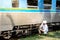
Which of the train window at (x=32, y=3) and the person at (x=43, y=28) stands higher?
the train window at (x=32, y=3)

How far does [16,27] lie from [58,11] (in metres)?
2.04

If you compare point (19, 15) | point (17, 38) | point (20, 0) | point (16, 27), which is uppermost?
point (20, 0)

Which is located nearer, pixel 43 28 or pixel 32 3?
pixel 32 3

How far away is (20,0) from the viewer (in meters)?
7.20

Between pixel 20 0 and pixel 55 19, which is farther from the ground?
pixel 20 0

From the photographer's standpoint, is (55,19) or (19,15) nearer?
(19,15)

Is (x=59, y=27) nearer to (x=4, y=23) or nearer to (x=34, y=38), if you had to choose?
(x=34, y=38)

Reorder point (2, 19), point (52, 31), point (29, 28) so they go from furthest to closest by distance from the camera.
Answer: point (52, 31), point (29, 28), point (2, 19)

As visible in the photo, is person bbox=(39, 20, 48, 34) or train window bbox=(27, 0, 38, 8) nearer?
train window bbox=(27, 0, 38, 8)

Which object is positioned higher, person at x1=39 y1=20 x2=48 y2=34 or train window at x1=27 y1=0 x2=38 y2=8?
train window at x1=27 y1=0 x2=38 y2=8

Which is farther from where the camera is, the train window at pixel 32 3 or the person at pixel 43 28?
the person at pixel 43 28

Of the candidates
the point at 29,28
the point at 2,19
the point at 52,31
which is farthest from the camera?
the point at 52,31

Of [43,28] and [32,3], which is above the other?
[32,3]

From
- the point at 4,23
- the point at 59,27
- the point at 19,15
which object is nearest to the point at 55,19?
the point at 59,27
